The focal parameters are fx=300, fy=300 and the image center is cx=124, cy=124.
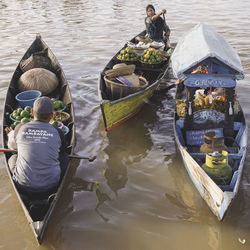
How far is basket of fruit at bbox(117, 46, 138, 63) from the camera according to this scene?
28.4 ft

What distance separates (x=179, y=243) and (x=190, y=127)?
220 cm

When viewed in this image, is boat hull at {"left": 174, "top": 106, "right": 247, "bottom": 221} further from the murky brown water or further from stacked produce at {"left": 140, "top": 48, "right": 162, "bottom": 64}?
stacked produce at {"left": 140, "top": 48, "right": 162, "bottom": 64}

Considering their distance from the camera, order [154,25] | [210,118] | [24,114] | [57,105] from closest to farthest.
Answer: [210,118] → [24,114] → [57,105] → [154,25]

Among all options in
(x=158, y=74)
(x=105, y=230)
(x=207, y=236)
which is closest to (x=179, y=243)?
(x=207, y=236)

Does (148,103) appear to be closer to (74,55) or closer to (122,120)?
(122,120)

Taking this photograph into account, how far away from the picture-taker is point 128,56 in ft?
28.4

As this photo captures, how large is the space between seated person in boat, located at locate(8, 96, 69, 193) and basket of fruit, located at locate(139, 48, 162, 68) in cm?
483

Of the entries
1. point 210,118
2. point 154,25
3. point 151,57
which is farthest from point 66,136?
point 154,25

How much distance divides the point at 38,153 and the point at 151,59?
532 cm

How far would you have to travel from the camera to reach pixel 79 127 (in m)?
7.21

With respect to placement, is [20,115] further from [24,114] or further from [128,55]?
[128,55]

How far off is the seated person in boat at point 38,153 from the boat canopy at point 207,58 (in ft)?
7.70

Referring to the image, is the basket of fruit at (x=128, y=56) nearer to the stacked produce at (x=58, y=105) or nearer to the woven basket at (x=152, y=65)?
the woven basket at (x=152, y=65)

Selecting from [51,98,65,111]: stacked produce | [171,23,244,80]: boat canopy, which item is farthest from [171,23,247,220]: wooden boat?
[51,98,65,111]: stacked produce
